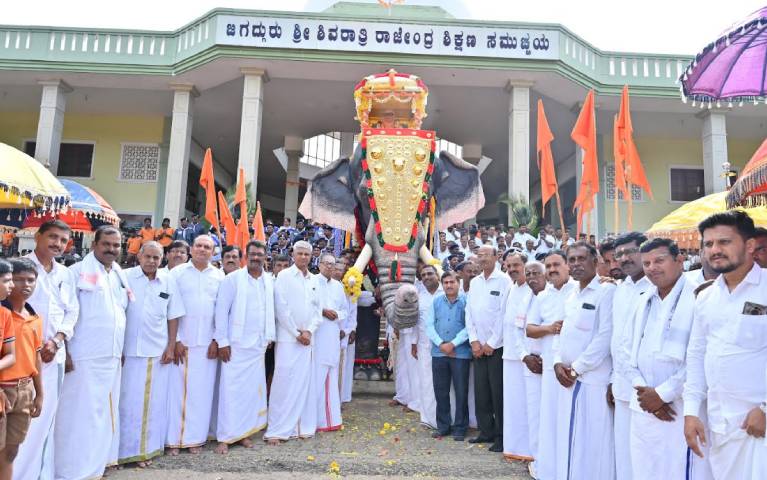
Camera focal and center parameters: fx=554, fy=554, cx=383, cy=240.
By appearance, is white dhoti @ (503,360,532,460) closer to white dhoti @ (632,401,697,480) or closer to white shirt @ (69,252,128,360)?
white dhoti @ (632,401,697,480)

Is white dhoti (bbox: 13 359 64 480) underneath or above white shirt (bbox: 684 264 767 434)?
underneath

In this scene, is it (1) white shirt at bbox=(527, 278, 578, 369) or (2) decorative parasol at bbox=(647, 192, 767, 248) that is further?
(2) decorative parasol at bbox=(647, 192, 767, 248)

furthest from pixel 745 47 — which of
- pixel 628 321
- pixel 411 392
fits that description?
pixel 411 392

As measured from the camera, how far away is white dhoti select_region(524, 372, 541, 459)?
12.3 ft

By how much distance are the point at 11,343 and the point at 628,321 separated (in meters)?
2.95

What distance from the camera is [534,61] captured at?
12008 millimetres

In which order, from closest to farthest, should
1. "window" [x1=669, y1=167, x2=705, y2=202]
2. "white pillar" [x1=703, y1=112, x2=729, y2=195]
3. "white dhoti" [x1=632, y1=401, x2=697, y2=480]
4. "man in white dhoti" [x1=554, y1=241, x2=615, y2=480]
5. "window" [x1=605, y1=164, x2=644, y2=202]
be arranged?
"white dhoti" [x1=632, y1=401, x2=697, y2=480] < "man in white dhoti" [x1=554, y1=241, x2=615, y2=480] < "white pillar" [x1=703, y1=112, x2=729, y2=195] < "window" [x1=605, y1=164, x2=644, y2=202] < "window" [x1=669, y1=167, x2=705, y2=202]

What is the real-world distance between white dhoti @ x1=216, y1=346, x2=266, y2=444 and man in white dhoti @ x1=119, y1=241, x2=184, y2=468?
16.3 inches

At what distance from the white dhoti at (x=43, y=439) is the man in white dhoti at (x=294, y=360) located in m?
1.63

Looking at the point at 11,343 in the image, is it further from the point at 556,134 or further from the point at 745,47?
the point at 556,134

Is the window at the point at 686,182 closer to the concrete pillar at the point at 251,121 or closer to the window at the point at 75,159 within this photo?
the concrete pillar at the point at 251,121

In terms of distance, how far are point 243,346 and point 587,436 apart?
2.52m

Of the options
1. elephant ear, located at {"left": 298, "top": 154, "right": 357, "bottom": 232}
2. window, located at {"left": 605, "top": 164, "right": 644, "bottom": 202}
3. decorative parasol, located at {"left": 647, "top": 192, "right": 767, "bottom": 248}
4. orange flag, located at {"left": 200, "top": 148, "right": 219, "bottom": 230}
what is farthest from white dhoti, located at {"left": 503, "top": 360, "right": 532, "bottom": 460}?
window, located at {"left": 605, "top": 164, "right": 644, "bottom": 202}

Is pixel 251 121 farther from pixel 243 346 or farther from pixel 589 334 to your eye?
pixel 589 334
